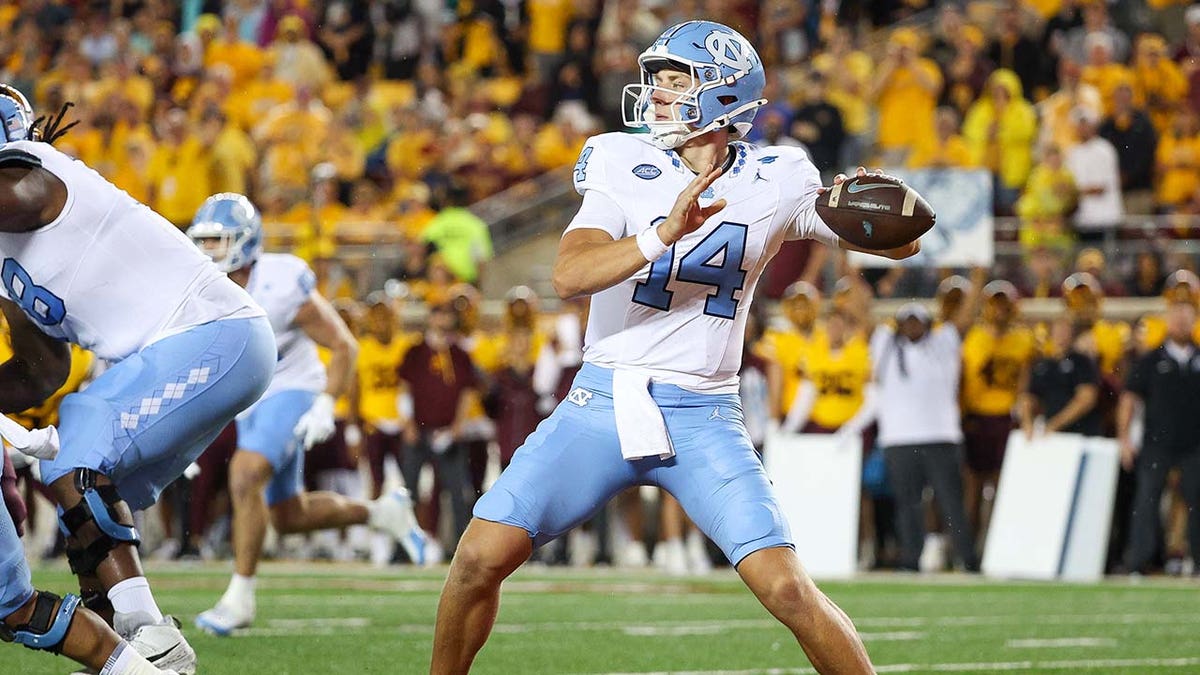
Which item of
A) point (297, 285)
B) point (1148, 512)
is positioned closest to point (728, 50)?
point (297, 285)

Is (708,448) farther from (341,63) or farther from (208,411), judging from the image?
(341,63)

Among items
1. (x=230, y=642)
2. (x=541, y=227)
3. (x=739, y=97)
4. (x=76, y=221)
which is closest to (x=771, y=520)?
(x=739, y=97)

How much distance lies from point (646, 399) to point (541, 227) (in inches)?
406

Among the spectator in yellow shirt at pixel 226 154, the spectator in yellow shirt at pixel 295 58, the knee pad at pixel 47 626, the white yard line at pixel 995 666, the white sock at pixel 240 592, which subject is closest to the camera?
the knee pad at pixel 47 626

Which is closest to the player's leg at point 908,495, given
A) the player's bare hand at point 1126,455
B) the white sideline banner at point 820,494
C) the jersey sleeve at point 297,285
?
the white sideline banner at point 820,494

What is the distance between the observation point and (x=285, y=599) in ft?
29.2

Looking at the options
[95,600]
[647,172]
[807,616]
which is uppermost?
[647,172]

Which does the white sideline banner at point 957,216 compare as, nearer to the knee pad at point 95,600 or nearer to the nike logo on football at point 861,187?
the nike logo on football at point 861,187

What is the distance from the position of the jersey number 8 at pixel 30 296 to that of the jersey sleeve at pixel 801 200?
194 centimetres

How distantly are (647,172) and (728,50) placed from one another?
42cm

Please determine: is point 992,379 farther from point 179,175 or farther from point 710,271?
point 710,271

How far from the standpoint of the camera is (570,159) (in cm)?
1508

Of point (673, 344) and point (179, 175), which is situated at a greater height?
point (673, 344)

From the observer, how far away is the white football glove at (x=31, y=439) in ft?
→ 15.1
